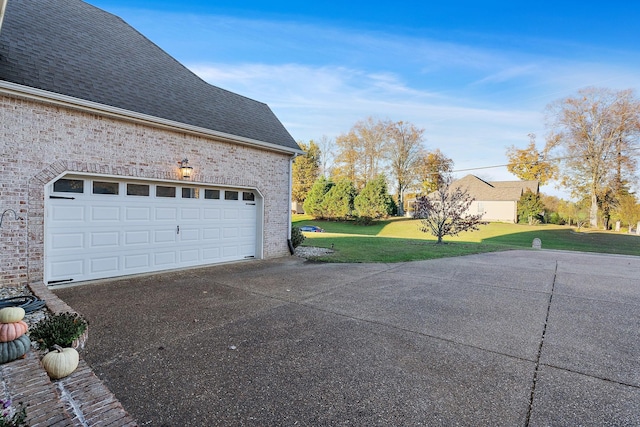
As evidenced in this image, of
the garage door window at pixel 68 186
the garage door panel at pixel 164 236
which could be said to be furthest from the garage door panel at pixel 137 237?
the garage door window at pixel 68 186

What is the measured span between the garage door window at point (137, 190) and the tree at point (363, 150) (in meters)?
32.0

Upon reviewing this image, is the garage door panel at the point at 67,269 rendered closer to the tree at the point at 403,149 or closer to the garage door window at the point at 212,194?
the garage door window at the point at 212,194

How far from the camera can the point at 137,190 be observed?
22.9ft

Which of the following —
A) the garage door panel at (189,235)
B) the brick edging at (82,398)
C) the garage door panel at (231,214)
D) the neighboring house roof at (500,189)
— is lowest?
the brick edging at (82,398)

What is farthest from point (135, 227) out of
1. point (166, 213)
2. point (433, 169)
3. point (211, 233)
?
point (433, 169)

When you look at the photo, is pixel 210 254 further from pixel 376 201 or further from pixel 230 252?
pixel 376 201

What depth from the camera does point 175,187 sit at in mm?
7625

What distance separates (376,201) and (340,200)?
152 inches

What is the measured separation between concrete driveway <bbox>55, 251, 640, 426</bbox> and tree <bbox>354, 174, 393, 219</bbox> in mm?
22823

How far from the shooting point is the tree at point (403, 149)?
125 feet

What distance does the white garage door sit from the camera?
19.7ft

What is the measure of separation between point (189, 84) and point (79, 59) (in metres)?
2.76

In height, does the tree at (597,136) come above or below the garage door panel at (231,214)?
above

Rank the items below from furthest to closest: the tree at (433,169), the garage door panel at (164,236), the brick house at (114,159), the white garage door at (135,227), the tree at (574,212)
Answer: the tree at (433,169) < the tree at (574,212) < the garage door panel at (164,236) < the white garage door at (135,227) < the brick house at (114,159)
